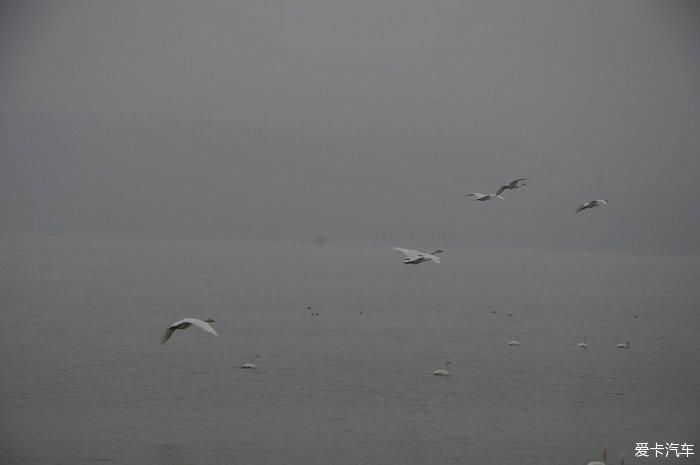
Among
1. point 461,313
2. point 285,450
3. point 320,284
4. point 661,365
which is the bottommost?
point 285,450

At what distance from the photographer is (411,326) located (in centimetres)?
4956

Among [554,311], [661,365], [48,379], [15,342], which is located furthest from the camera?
[554,311]

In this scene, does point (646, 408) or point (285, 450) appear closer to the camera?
point (285, 450)

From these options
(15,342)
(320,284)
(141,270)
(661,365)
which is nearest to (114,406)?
(15,342)

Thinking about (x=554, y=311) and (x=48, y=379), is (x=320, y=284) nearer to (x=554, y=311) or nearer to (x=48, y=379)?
(x=554, y=311)

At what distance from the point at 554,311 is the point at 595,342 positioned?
57.7 feet

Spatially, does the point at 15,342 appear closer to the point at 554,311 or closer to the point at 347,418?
the point at 347,418

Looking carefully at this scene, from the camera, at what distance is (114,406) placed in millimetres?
27359

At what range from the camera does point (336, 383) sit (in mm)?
30750

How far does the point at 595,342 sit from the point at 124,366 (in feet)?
80.2

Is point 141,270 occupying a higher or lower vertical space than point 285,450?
higher

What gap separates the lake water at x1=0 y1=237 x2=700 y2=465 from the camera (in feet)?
78.2

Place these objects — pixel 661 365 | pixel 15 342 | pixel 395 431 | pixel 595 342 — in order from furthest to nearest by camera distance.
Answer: pixel 595 342, pixel 15 342, pixel 661 365, pixel 395 431

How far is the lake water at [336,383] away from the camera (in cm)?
2383
